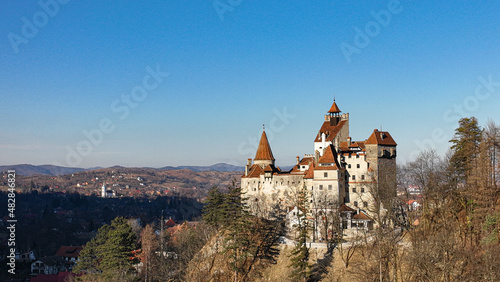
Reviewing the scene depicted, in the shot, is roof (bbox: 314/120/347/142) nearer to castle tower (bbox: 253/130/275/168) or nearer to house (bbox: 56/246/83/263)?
castle tower (bbox: 253/130/275/168)

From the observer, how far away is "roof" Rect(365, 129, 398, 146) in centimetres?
6919

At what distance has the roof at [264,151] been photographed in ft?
269

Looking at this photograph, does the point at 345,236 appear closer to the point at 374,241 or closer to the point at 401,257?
the point at 374,241

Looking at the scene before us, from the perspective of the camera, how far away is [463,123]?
60031 mm

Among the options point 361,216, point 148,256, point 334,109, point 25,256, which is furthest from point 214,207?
point 25,256

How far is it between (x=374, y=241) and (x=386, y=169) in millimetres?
12888

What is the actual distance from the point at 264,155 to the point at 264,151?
0.90 m

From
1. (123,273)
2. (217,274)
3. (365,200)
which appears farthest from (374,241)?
(123,273)

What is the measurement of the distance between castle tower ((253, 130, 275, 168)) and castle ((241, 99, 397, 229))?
10.8 ft

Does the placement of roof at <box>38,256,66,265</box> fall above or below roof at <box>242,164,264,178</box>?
below

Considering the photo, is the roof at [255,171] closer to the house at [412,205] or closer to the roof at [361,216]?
the roof at [361,216]

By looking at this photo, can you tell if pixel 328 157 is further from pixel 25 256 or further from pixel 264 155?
pixel 25 256

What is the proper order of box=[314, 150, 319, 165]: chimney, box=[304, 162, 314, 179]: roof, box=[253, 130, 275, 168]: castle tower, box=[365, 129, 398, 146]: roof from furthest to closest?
box=[253, 130, 275, 168]: castle tower, box=[314, 150, 319, 165]: chimney, box=[304, 162, 314, 179]: roof, box=[365, 129, 398, 146]: roof

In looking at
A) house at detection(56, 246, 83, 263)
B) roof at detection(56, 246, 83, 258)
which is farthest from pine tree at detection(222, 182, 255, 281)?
roof at detection(56, 246, 83, 258)
